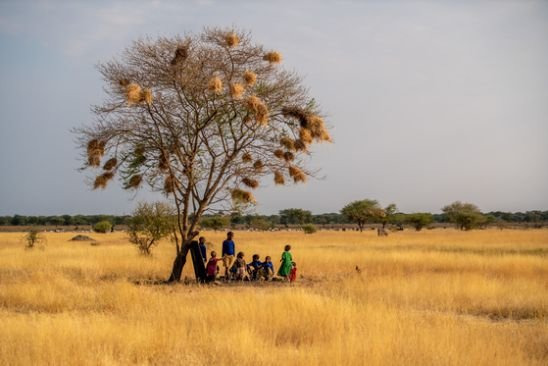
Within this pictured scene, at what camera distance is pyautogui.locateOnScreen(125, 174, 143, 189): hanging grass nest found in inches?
697

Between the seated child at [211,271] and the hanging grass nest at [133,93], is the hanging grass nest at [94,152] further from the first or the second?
the seated child at [211,271]

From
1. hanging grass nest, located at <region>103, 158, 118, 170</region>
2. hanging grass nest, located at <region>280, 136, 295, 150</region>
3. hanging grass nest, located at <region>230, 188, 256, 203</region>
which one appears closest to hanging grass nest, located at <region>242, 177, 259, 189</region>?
hanging grass nest, located at <region>230, 188, 256, 203</region>

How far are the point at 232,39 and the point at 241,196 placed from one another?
5173 millimetres

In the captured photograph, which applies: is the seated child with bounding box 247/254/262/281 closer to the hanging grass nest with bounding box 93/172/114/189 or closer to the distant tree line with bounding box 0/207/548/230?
the hanging grass nest with bounding box 93/172/114/189

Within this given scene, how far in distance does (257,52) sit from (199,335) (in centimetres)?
1009

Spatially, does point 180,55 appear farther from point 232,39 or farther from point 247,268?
point 247,268

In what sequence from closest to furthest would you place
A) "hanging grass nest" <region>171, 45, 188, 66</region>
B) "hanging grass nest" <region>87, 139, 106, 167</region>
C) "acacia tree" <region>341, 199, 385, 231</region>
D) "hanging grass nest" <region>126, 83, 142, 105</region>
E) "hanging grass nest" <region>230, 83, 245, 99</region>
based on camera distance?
"hanging grass nest" <region>126, 83, 142, 105</region>
"hanging grass nest" <region>230, 83, 245, 99</region>
"hanging grass nest" <region>171, 45, 188, 66</region>
"hanging grass nest" <region>87, 139, 106, 167</region>
"acacia tree" <region>341, 199, 385, 231</region>

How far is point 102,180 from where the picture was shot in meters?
16.9

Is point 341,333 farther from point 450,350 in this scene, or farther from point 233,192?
Answer: point 233,192

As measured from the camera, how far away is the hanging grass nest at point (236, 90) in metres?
15.2

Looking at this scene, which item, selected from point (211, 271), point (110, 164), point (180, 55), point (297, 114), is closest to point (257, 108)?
point (297, 114)

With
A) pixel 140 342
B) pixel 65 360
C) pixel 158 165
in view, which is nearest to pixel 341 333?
pixel 140 342

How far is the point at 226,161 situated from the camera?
58.5ft

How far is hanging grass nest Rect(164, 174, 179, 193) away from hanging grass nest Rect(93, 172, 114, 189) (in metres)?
1.84
